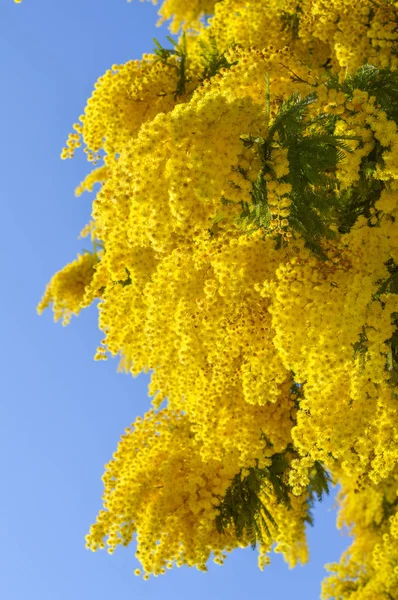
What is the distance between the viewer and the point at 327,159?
5.21 m

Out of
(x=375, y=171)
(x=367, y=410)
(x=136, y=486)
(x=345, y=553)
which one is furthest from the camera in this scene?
(x=345, y=553)

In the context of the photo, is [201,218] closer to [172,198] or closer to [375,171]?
[172,198]

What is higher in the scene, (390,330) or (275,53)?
(275,53)

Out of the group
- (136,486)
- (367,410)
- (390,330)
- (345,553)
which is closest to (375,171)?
(390,330)

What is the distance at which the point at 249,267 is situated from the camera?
6203mm

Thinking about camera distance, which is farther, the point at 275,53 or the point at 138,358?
the point at 138,358

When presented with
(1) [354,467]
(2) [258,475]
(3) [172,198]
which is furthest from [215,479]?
(3) [172,198]

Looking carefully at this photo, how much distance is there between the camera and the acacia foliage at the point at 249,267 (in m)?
5.24

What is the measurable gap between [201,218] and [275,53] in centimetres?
240

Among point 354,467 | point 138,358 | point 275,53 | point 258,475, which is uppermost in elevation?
point 275,53

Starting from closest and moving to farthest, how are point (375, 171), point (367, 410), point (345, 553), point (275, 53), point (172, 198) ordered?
point (172, 198) → point (375, 171) → point (367, 410) → point (275, 53) → point (345, 553)

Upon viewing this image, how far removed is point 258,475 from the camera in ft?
28.6

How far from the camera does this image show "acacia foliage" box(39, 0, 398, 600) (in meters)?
5.24

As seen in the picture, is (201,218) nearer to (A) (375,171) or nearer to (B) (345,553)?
(A) (375,171)
